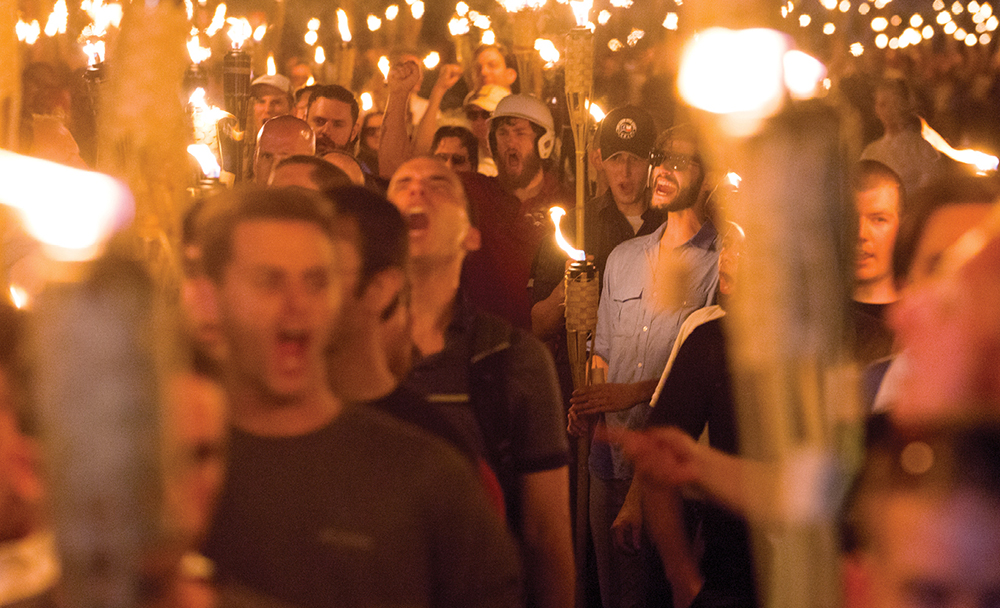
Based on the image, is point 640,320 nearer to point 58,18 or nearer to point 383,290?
point 383,290

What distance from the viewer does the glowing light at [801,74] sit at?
1345 mm

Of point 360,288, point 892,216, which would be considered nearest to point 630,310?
point 892,216

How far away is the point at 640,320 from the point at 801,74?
8.09 ft

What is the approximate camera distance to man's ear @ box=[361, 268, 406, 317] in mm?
2012

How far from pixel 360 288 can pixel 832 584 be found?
102cm

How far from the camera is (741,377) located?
138cm

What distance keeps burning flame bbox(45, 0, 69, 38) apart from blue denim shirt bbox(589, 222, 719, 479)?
125 inches

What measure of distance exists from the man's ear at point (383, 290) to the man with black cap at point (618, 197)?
220 cm

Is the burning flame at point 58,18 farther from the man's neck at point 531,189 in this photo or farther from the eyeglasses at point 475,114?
the man's neck at point 531,189

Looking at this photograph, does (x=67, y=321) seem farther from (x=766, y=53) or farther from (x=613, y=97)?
(x=613, y=97)

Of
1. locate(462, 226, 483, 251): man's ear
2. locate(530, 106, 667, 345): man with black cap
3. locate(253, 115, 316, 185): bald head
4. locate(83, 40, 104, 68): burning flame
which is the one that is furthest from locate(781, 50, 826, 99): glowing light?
locate(530, 106, 667, 345): man with black cap

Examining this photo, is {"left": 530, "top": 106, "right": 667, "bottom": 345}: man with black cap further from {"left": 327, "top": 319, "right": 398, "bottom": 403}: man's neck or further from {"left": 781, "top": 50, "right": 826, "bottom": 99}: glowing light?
{"left": 781, "top": 50, "right": 826, "bottom": 99}: glowing light

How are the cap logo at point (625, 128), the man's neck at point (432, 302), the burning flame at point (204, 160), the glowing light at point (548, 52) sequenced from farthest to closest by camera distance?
the glowing light at point (548, 52)
the cap logo at point (625, 128)
the burning flame at point (204, 160)
the man's neck at point (432, 302)

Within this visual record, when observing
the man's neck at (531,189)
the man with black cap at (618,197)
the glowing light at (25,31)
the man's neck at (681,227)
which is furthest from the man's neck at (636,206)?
the glowing light at (25,31)
